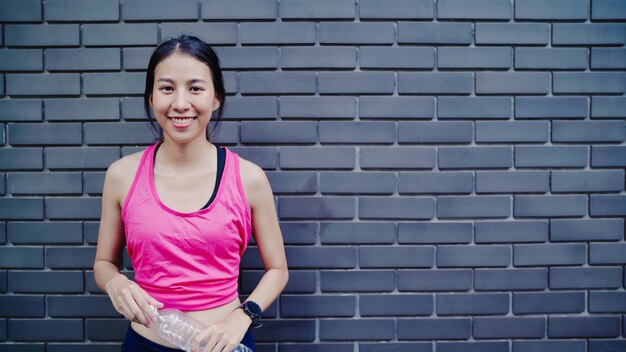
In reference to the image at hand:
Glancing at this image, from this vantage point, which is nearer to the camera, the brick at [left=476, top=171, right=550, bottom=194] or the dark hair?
the dark hair

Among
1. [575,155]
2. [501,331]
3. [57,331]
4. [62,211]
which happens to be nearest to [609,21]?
[575,155]

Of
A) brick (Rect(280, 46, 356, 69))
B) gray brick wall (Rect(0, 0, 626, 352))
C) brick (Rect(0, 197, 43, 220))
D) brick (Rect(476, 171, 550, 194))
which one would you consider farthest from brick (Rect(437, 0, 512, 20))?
brick (Rect(0, 197, 43, 220))

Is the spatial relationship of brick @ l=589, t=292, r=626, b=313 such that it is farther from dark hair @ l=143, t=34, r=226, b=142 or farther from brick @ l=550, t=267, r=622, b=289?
dark hair @ l=143, t=34, r=226, b=142

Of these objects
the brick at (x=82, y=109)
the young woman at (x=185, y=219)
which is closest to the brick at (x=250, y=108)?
the young woman at (x=185, y=219)

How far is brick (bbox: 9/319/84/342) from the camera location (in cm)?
231

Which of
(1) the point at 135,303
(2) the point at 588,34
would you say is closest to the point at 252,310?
(1) the point at 135,303

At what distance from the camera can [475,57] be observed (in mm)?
2266

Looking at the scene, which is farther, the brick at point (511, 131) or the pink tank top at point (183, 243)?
the brick at point (511, 131)

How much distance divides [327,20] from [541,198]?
1437mm

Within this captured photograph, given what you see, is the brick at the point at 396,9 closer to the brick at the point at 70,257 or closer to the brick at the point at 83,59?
the brick at the point at 83,59

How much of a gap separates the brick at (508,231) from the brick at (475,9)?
1.06 meters

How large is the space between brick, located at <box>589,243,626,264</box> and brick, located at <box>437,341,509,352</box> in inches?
25.6

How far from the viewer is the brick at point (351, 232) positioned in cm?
228

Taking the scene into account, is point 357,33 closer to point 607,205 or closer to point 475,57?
point 475,57
